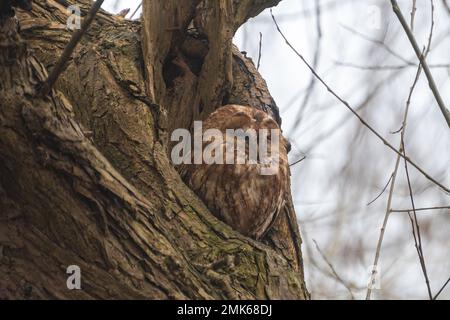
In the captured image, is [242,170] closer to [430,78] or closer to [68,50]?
[430,78]

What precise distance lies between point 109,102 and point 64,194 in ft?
2.57

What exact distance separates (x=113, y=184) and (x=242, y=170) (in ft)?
3.51

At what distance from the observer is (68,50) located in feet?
5.84

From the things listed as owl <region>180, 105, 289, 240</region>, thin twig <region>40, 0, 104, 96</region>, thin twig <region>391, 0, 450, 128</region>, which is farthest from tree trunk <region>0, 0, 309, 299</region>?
thin twig <region>391, 0, 450, 128</region>

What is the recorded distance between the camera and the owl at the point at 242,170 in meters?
2.86

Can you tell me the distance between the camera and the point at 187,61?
3314mm

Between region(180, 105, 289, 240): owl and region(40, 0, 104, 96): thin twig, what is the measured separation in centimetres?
113

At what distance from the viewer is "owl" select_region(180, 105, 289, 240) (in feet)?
9.37

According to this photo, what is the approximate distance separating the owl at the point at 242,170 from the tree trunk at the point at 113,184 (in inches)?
6.3

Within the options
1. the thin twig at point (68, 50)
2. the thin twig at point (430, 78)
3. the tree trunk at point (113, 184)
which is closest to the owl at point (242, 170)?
the tree trunk at point (113, 184)

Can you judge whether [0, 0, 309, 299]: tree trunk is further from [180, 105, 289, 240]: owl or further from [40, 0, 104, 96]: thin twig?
[180, 105, 289, 240]: owl
